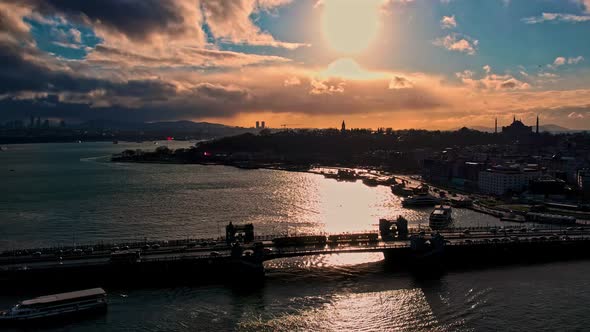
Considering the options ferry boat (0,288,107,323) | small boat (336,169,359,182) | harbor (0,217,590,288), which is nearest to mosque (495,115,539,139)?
small boat (336,169,359,182)

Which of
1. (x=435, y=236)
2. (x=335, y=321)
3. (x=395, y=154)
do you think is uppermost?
(x=395, y=154)

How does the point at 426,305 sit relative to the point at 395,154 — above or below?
below

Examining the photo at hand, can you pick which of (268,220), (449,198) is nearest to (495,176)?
(449,198)

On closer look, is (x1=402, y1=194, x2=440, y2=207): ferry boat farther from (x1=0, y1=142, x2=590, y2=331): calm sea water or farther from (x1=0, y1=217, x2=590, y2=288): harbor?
(x1=0, y1=217, x2=590, y2=288): harbor

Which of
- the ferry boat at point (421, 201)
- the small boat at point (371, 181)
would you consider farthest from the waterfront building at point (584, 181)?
the small boat at point (371, 181)

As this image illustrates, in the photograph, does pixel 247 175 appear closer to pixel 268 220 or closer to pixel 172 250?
pixel 268 220

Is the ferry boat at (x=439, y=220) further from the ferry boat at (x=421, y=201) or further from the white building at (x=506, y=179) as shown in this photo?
the white building at (x=506, y=179)

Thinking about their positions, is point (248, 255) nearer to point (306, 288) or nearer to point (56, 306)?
point (306, 288)
